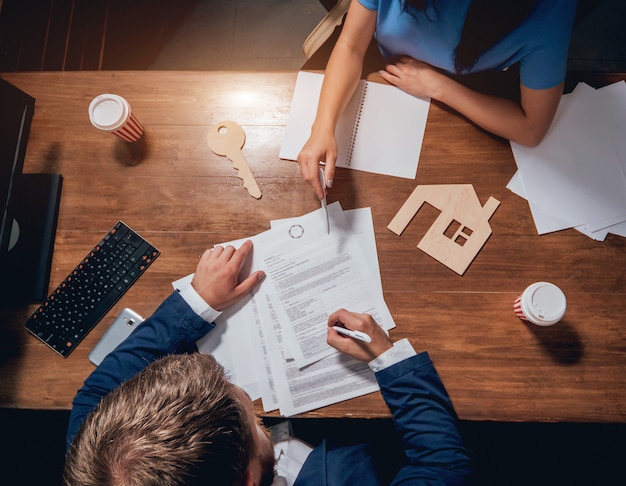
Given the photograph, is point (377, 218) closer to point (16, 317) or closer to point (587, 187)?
point (587, 187)

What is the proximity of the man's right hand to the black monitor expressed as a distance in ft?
2.36

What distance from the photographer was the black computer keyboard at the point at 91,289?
1055mm

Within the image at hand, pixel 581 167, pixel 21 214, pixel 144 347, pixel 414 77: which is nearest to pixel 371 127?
pixel 414 77

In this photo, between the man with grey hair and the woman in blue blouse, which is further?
the woman in blue blouse

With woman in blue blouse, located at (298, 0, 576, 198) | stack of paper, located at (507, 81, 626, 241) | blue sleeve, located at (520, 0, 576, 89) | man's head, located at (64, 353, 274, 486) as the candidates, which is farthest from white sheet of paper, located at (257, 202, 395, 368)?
blue sleeve, located at (520, 0, 576, 89)

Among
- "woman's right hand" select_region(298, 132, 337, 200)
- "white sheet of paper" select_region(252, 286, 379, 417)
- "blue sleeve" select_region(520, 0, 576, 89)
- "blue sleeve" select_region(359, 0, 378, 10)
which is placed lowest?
"white sheet of paper" select_region(252, 286, 379, 417)

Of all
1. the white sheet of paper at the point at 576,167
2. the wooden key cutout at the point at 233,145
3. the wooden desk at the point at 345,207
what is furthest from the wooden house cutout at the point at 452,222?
the wooden key cutout at the point at 233,145

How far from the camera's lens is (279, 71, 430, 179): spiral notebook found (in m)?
1.11

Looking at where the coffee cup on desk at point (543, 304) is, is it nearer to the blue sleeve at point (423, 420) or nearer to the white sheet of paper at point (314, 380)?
the blue sleeve at point (423, 420)

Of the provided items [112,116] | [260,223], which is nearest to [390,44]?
[260,223]

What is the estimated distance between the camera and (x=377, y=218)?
3.57 ft

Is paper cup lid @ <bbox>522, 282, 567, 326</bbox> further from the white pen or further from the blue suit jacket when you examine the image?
the white pen

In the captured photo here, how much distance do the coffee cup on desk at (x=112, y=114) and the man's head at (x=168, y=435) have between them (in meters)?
0.60

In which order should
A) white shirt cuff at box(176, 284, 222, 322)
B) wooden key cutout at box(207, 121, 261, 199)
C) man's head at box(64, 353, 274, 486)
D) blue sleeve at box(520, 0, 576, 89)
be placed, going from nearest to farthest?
man's head at box(64, 353, 274, 486) → blue sleeve at box(520, 0, 576, 89) → white shirt cuff at box(176, 284, 222, 322) → wooden key cutout at box(207, 121, 261, 199)
